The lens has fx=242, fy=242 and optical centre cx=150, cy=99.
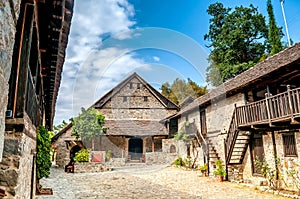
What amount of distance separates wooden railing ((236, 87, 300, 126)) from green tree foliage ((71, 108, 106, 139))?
12.6 meters

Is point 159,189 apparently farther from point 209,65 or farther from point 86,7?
point 209,65

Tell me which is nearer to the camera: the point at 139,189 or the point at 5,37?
the point at 5,37

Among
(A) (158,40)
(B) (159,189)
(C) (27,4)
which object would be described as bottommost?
(B) (159,189)

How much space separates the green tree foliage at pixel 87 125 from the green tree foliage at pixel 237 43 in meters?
17.1

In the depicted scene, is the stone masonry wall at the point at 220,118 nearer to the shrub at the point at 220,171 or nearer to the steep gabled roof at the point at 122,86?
the shrub at the point at 220,171

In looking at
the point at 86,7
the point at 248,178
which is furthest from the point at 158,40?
the point at 248,178

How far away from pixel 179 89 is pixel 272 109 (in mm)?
31866

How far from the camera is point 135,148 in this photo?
24500 mm

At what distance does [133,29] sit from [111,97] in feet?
32.9

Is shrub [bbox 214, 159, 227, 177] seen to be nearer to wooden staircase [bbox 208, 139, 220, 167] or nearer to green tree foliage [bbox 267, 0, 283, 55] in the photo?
wooden staircase [bbox 208, 139, 220, 167]

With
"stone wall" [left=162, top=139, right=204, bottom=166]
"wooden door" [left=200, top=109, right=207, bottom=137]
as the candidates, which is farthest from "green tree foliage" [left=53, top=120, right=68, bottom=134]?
"wooden door" [left=200, top=109, right=207, bottom=137]

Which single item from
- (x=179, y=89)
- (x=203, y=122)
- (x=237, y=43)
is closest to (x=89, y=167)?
(x=203, y=122)

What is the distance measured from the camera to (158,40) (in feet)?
59.0

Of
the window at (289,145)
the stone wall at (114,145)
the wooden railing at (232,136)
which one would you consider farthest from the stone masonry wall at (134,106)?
the window at (289,145)
